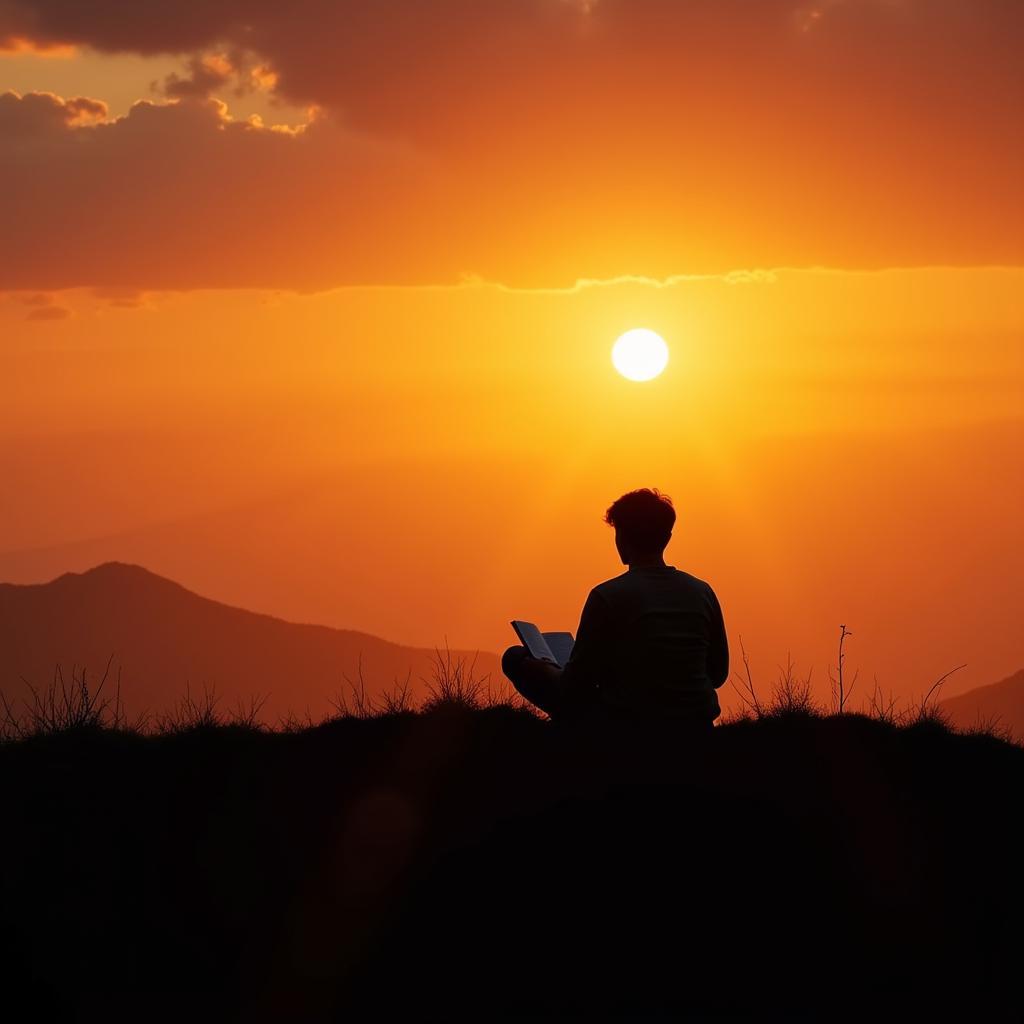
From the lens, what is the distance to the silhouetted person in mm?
9055

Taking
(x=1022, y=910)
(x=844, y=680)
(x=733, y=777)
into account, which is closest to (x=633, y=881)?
(x=733, y=777)

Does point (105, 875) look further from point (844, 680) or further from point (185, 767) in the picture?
point (844, 680)

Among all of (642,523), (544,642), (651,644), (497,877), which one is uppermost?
(642,523)

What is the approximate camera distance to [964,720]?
39.6ft

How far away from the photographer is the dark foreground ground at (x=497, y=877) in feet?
23.8

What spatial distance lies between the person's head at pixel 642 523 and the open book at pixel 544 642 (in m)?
1.11

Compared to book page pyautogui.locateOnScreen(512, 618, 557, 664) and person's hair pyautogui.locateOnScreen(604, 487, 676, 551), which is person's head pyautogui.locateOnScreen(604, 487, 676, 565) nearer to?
person's hair pyautogui.locateOnScreen(604, 487, 676, 551)

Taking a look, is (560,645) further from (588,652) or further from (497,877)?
(497,877)

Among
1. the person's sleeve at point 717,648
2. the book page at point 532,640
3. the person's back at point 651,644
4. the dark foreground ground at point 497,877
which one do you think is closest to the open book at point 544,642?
the book page at point 532,640

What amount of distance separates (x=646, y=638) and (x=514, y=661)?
1.46m

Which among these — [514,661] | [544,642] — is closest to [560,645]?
[544,642]

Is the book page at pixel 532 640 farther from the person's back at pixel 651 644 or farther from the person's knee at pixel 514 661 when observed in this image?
the person's back at pixel 651 644

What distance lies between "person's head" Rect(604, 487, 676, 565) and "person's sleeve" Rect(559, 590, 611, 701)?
0.52 meters

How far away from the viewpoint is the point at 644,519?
9359 millimetres
